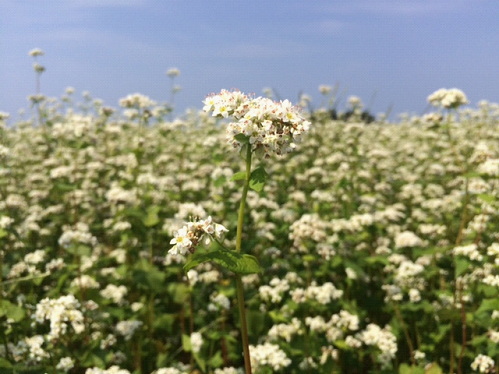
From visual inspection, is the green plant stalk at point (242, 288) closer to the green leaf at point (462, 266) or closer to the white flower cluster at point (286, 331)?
the white flower cluster at point (286, 331)

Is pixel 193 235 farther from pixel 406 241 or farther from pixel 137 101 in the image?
pixel 137 101

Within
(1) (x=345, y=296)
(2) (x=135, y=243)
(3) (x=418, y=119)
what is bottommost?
(1) (x=345, y=296)

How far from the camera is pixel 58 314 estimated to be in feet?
12.0

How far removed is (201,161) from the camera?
9531 millimetres

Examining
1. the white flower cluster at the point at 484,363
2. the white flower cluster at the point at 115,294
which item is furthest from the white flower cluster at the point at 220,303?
the white flower cluster at the point at 484,363

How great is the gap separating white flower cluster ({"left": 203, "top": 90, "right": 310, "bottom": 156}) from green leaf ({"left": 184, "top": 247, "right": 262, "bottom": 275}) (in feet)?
1.70

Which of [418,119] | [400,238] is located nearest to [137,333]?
[400,238]

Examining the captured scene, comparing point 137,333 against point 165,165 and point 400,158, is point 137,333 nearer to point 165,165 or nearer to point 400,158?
point 165,165

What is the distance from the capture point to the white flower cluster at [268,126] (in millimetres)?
2404

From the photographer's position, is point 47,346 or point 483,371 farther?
point 483,371

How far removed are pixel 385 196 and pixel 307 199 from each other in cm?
186

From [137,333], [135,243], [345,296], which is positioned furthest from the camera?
[135,243]

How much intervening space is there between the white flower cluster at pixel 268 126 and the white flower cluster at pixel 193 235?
407 millimetres

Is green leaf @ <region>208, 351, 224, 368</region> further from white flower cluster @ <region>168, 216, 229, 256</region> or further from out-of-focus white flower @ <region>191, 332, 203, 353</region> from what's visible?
white flower cluster @ <region>168, 216, 229, 256</region>
